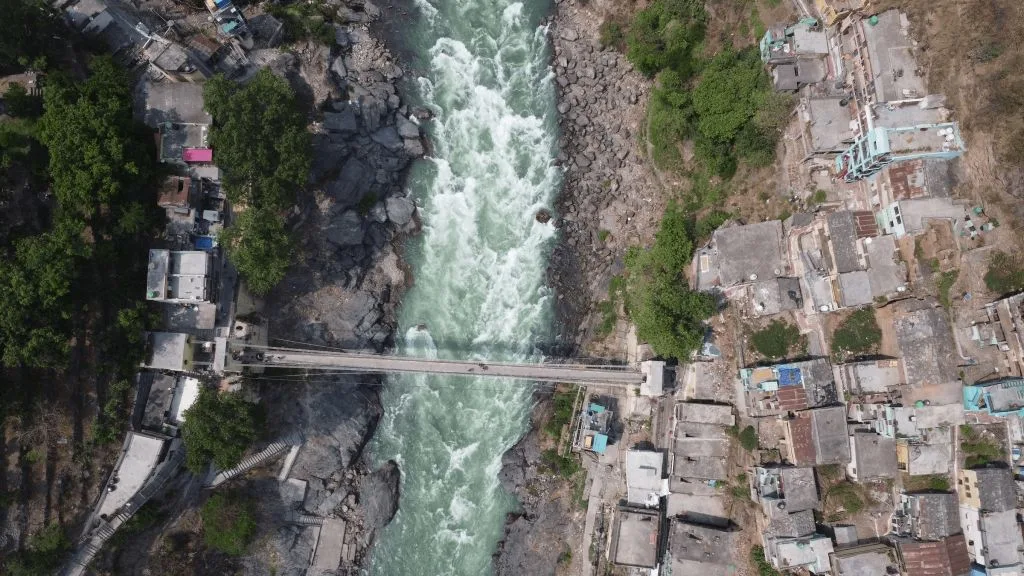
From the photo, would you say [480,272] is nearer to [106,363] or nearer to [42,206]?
[106,363]

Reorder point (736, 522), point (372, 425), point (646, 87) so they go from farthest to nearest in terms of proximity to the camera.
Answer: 1. point (646, 87)
2. point (372, 425)
3. point (736, 522)

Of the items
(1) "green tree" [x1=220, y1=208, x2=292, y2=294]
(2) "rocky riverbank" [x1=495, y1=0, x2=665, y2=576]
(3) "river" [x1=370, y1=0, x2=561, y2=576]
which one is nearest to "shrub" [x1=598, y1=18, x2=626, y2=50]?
(2) "rocky riverbank" [x1=495, y1=0, x2=665, y2=576]

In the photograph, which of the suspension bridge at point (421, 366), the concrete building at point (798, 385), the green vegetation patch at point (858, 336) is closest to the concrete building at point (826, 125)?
the green vegetation patch at point (858, 336)

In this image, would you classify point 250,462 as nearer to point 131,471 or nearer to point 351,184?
point 131,471

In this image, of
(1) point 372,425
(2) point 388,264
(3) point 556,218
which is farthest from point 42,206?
(3) point 556,218

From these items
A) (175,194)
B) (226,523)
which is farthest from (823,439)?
(175,194)
